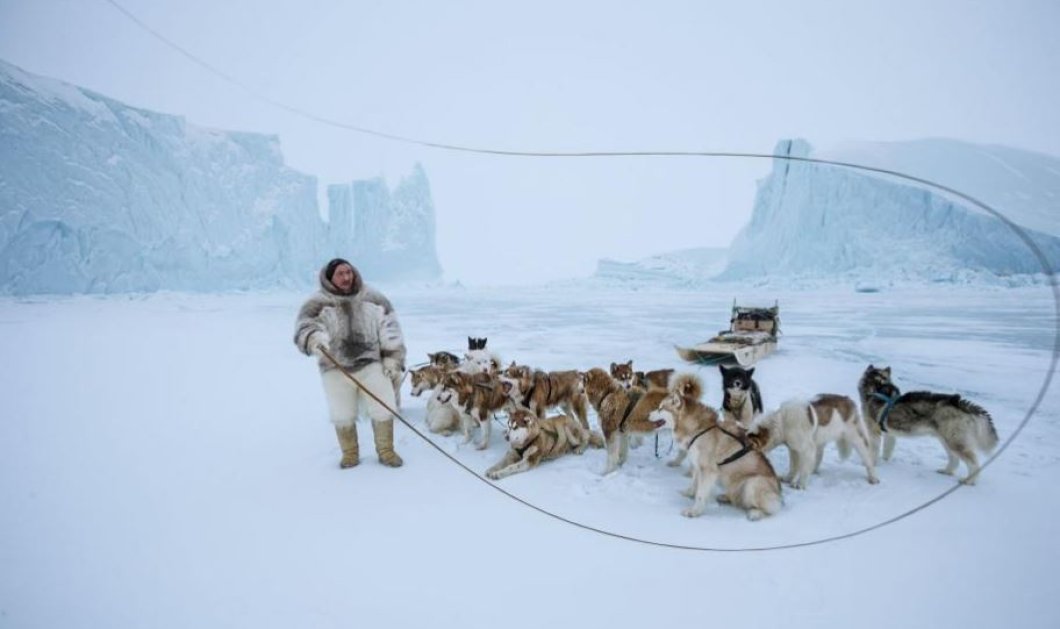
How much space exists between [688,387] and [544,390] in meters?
1.65

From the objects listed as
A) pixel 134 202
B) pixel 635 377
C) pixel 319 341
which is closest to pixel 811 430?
pixel 635 377

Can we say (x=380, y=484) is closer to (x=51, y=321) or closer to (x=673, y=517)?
(x=673, y=517)

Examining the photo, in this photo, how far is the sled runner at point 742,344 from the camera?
359 inches

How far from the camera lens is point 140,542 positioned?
297cm

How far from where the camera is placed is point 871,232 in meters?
30.2

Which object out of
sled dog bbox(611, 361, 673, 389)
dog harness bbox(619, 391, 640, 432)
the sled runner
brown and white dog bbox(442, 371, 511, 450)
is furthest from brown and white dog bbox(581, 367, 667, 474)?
the sled runner

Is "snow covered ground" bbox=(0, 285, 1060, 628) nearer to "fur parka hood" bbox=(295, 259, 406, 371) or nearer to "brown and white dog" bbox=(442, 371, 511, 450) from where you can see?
"brown and white dog" bbox=(442, 371, 511, 450)

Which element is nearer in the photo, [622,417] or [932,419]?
[932,419]

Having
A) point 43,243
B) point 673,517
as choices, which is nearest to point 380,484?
point 673,517

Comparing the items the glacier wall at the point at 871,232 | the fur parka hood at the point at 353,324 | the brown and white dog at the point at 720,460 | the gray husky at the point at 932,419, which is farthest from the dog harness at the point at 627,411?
the glacier wall at the point at 871,232

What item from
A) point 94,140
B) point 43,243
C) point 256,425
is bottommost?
point 256,425

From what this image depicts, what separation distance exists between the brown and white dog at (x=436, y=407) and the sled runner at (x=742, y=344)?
588 cm

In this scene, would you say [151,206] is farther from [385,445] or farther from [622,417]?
[622,417]

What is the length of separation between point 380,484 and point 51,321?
58.8 ft
